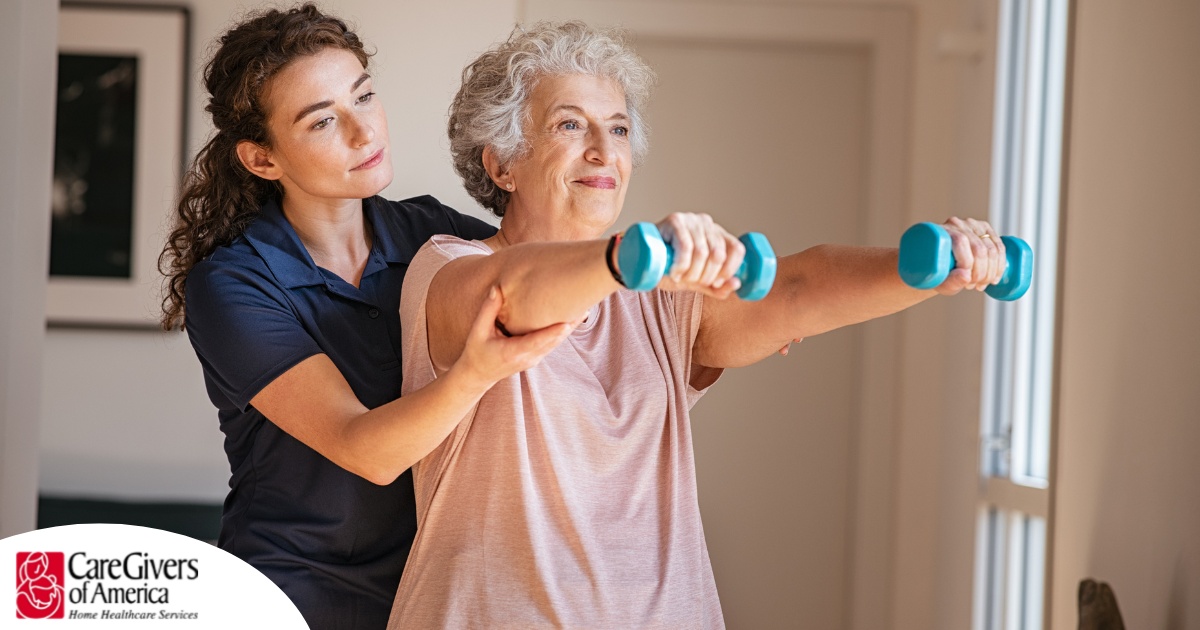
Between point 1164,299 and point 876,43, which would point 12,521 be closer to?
point 1164,299

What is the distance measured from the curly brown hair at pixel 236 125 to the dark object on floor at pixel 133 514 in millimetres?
1961

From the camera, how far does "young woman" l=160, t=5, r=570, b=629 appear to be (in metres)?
1.61

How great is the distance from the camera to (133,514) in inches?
144

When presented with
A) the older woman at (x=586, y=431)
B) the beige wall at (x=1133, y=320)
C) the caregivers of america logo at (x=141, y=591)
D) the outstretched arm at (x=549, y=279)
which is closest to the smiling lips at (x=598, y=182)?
the older woman at (x=586, y=431)

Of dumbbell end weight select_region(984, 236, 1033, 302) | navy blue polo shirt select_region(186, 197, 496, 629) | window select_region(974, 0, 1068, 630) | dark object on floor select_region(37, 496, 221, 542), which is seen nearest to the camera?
dumbbell end weight select_region(984, 236, 1033, 302)

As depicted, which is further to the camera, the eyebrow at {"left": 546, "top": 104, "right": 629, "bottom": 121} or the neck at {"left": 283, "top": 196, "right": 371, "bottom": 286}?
the neck at {"left": 283, "top": 196, "right": 371, "bottom": 286}

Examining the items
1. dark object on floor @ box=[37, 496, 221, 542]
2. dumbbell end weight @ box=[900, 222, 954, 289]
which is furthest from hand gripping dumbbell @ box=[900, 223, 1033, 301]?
dark object on floor @ box=[37, 496, 221, 542]

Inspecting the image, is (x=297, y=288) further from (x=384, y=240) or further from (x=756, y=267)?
(x=756, y=267)

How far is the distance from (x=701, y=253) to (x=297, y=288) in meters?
0.85

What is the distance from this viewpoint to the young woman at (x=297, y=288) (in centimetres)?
161

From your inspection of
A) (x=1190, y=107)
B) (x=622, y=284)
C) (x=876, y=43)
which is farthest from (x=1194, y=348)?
(x=876, y=43)

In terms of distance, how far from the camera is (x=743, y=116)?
3822mm

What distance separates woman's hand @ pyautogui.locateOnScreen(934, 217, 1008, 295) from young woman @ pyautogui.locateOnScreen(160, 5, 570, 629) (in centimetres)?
80

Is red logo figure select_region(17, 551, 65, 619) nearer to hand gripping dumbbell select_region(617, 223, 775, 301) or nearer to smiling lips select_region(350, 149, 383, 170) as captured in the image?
smiling lips select_region(350, 149, 383, 170)
